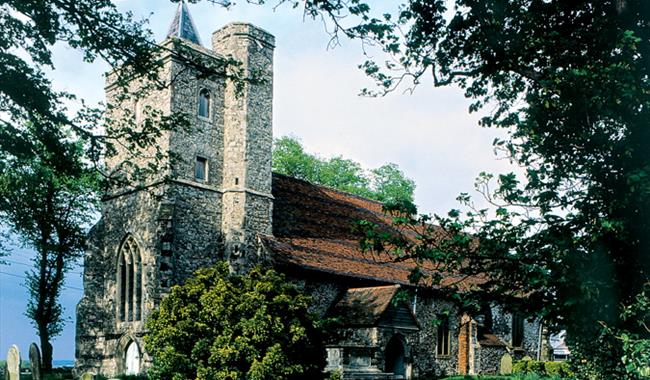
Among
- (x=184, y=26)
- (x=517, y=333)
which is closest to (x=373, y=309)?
(x=184, y=26)

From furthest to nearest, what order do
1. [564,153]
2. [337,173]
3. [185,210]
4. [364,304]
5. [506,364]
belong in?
[337,173], [506,364], [364,304], [185,210], [564,153]

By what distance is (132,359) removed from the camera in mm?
24281

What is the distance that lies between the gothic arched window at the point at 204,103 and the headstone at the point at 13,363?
36.8 feet

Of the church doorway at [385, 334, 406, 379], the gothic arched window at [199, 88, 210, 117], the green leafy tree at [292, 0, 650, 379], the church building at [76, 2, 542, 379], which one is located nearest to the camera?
the green leafy tree at [292, 0, 650, 379]

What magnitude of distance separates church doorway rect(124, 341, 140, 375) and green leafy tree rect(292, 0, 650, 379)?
53.8 feet

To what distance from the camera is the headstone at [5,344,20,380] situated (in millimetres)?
17125

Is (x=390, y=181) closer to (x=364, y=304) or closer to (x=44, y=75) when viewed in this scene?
(x=364, y=304)

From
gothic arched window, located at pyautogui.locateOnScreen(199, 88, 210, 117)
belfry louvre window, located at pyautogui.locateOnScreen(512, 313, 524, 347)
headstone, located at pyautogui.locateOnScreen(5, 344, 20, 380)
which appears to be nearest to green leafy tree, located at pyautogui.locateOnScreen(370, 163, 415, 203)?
belfry louvre window, located at pyautogui.locateOnScreen(512, 313, 524, 347)

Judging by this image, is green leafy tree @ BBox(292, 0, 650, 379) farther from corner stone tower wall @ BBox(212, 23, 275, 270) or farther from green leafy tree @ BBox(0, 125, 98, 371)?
green leafy tree @ BBox(0, 125, 98, 371)

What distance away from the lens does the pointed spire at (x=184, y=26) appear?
89.6 feet

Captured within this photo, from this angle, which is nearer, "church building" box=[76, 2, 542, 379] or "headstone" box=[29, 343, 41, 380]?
"headstone" box=[29, 343, 41, 380]

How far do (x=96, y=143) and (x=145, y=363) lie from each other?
9.75 metres

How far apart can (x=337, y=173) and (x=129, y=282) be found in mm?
26648

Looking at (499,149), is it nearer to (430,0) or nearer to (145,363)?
(430,0)
